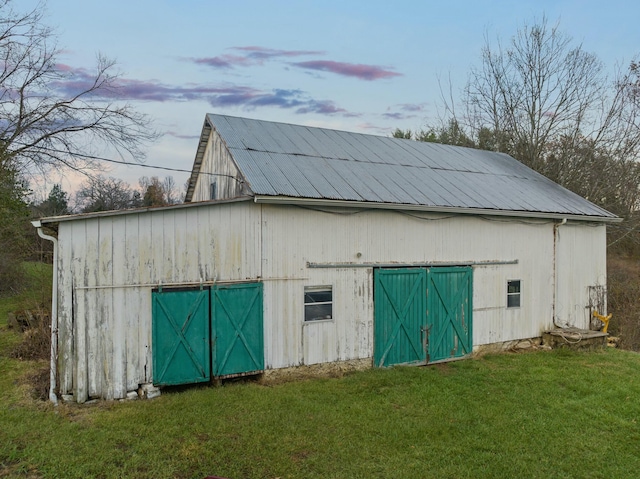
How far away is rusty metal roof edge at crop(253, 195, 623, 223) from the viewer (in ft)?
27.3

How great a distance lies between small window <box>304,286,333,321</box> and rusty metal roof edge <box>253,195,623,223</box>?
1.69m

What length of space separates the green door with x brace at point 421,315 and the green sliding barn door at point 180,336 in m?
3.58

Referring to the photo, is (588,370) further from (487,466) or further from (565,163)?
(565,163)

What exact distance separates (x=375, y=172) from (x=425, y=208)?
1.72 metres

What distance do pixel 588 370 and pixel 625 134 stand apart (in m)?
17.5

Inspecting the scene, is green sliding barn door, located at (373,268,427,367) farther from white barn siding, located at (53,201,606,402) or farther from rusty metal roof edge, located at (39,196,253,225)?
rusty metal roof edge, located at (39,196,253,225)

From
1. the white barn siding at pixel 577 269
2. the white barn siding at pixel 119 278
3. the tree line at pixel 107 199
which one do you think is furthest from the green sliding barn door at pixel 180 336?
the tree line at pixel 107 199

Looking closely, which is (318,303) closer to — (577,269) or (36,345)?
(36,345)

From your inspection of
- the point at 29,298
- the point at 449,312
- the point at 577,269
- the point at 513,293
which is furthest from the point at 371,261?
the point at 29,298

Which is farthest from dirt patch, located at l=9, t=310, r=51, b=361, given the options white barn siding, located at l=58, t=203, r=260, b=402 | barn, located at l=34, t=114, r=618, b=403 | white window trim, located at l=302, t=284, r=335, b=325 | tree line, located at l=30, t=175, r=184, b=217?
tree line, located at l=30, t=175, r=184, b=217

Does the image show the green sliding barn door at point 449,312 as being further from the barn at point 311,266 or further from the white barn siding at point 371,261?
the white barn siding at point 371,261

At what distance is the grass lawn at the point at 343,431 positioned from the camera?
17.3 feet

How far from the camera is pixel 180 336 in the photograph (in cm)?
774

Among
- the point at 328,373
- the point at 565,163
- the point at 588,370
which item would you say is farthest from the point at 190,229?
the point at 565,163
